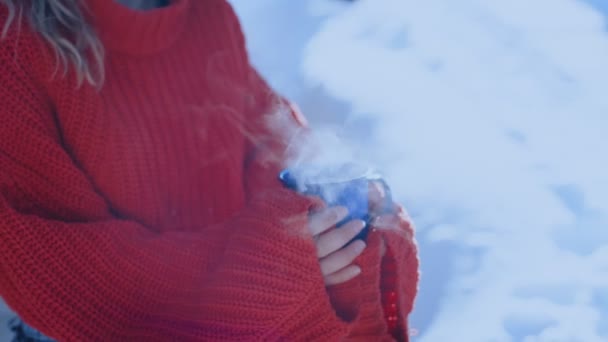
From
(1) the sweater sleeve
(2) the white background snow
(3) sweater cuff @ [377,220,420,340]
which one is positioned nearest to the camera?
(1) the sweater sleeve

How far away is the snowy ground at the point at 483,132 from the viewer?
113 centimetres

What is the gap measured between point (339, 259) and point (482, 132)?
63 centimetres

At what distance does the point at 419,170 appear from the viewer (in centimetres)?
120

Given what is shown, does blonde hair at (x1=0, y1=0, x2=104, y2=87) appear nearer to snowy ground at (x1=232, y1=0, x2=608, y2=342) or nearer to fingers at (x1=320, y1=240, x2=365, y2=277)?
fingers at (x1=320, y1=240, x2=365, y2=277)

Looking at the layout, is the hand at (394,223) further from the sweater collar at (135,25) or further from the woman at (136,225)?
the sweater collar at (135,25)

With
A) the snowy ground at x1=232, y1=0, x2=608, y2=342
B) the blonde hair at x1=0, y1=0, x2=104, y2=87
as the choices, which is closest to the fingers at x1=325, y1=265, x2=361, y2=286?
the blonde hair at x1=0, y1=0, x2=104, y2=87

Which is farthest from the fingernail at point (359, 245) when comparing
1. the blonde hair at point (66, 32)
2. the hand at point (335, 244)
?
the blonde hair at point (66, 32)

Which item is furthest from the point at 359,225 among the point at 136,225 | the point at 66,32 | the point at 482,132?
the point at 482,132

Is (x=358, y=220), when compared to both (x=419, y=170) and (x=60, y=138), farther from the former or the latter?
(x=419, y=170)

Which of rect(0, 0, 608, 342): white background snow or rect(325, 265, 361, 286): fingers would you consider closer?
rect(325, 265, 361, 286): fingers

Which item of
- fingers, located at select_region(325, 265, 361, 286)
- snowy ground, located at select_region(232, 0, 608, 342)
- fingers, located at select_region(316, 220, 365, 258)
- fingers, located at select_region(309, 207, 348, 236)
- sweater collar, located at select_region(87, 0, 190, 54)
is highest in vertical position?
sweater collar, located at select_region(87, 0, 190, 54)

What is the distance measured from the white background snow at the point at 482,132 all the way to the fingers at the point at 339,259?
0.43 metres

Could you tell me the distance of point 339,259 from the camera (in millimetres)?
667

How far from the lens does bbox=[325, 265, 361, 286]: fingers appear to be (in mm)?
674
